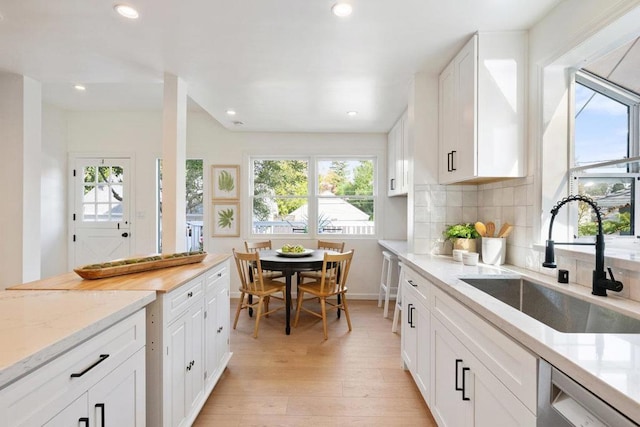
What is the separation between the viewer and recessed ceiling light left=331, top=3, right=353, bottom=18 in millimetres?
1741

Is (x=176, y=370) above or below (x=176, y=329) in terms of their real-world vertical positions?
below

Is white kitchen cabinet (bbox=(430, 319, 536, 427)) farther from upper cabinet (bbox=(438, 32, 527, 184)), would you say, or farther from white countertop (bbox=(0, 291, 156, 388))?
white countertop (bbox=(0, 291, 156, 388))

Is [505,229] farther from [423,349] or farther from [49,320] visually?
[49,320]

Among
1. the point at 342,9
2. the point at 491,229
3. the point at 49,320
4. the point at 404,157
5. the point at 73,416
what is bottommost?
the point at 73,416

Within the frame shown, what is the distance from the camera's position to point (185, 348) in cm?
167

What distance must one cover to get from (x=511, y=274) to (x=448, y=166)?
0.95 meters

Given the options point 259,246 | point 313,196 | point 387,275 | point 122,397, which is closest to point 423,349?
point 122,397

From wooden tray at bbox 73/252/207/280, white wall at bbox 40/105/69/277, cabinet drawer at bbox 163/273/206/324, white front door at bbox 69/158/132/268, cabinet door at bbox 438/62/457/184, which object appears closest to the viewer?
cabinet drawer at bbox 163/273/206/324

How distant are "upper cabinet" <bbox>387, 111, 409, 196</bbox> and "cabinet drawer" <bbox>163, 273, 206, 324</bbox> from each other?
2273 millimetres

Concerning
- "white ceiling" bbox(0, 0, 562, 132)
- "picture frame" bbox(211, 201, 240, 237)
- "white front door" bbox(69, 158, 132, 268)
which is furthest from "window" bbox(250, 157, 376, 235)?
"white front door" bbox(69, 158, 132, 268)

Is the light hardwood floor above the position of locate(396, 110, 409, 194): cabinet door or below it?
below

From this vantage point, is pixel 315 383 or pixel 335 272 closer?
pixel 315 383

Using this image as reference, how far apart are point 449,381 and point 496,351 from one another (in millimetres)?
549

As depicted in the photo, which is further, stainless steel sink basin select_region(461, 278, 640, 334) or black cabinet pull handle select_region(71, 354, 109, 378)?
stainless steel sink basin select_region(461, 278, 640, 334)
